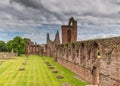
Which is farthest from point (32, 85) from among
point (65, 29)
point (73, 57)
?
point (65, 29)

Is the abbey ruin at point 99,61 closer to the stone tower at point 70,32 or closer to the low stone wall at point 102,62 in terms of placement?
the low stone wall at point 102,62

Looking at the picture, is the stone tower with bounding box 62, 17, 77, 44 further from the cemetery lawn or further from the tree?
the tree

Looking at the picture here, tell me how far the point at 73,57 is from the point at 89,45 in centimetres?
804

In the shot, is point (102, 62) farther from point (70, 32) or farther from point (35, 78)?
point (70, 32)

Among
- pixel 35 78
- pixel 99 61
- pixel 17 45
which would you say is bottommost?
pixel 35 78

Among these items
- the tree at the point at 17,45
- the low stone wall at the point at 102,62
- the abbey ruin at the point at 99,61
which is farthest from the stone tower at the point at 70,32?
the tree at the point at 17,45

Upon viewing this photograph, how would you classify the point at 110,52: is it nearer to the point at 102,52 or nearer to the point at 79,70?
the point at 102,52

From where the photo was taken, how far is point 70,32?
4150 centimetres

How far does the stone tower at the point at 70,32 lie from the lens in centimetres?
4094

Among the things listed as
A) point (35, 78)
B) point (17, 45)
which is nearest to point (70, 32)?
point (35, 78)

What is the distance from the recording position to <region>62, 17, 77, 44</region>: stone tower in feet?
134

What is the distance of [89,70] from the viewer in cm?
1909

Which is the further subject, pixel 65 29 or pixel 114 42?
pixel 65 29

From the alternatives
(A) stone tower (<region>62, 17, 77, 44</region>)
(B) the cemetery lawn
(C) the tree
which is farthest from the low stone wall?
(C) the tree
